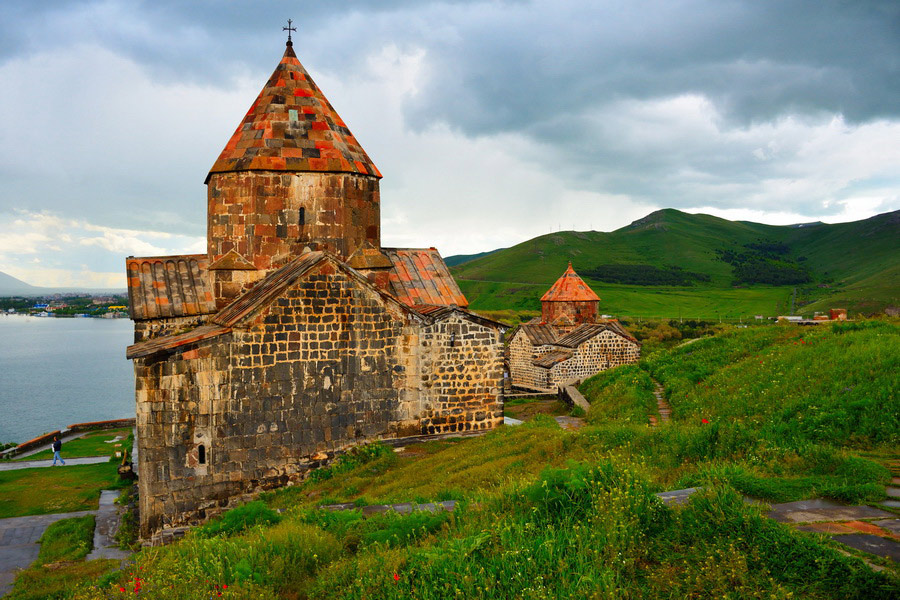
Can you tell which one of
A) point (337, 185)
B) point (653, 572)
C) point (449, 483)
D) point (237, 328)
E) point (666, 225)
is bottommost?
point (449, 483)

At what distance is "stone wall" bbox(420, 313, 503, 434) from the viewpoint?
1224 centimetres

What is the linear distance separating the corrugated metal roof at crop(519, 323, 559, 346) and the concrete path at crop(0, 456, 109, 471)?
19.9 m

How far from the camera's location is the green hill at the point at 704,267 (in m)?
93.4

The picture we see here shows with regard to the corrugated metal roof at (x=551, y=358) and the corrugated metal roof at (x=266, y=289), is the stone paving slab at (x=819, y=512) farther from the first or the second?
the corrugated metal roof at (x=551, y=358)

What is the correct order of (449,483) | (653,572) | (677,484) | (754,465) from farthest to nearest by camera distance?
1. (449,483)
2. (754,465)
3. (677,484)
4. (653,572)

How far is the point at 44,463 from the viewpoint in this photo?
765 inches

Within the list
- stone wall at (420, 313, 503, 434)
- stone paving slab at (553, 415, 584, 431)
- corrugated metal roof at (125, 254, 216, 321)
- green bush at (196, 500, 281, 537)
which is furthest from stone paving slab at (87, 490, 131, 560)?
stone paving slab at (553, 415, 584, 431)

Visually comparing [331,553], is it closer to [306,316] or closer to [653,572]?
[653,572]

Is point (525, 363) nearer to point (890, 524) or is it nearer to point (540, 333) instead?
point (540, 333)

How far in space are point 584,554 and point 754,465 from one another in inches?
112

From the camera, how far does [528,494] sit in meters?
5.34

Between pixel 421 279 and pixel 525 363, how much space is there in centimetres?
1900

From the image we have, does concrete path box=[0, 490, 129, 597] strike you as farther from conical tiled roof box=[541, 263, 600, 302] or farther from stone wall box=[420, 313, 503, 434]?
conical tiled roof box=[541, 263, 600, 302]

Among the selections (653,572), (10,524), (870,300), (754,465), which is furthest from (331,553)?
(870,300)
